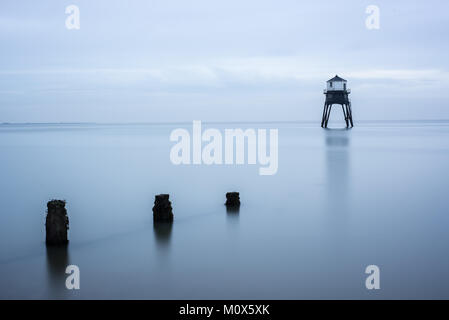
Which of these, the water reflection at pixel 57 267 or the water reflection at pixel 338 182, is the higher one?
the water reflection at pixel 338 182

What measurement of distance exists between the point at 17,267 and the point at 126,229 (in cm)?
283

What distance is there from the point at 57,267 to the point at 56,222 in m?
0.96

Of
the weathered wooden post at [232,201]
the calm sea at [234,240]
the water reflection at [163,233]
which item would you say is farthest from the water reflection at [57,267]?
the weathered wooden post at [232,201]

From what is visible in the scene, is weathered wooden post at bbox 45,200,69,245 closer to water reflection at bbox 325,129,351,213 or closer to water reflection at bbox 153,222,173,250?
water reflection at bbox 153,222,173,250

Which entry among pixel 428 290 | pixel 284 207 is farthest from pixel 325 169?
pixel 428 290

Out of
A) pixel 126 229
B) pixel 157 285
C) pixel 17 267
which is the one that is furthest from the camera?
pixel 126 229

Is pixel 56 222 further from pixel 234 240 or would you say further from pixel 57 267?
pixel 234 240

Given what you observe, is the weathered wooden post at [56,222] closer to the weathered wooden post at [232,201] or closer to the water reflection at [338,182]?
the weathered wooden post at [232,201]

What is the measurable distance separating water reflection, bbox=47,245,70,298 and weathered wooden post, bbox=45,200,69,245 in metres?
0.14

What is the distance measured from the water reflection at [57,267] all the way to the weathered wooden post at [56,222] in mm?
140

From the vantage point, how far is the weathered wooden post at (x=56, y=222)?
7.62 m

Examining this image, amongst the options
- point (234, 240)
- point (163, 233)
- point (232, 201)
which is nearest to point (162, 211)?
point (163, 233)
